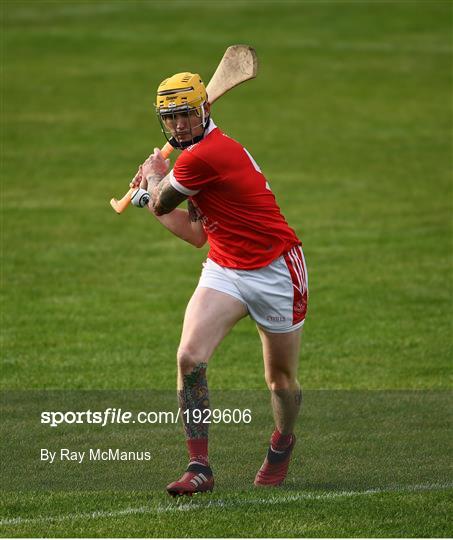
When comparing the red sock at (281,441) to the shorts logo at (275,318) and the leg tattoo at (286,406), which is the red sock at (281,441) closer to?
the leg tattoo at (286,406)

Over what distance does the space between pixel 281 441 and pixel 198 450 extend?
Answer: 71cm

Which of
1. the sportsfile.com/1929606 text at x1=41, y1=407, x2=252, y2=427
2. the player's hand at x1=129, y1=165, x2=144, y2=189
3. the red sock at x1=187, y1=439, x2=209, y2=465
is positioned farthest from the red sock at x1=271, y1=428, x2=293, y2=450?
the player's hand at x1=129, y1=165, x2=144, y2=189

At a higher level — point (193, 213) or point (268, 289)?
point (193, 213)

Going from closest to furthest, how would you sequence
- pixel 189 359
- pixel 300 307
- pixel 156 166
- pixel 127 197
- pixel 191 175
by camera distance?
pixel 189 359, pixel 191 175, pixel 300 307, pixel 156 166, pixel 127 197

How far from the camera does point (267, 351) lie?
8.12 m

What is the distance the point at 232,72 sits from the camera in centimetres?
886

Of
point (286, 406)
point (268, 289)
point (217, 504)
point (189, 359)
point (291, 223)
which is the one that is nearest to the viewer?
point (217, 504)

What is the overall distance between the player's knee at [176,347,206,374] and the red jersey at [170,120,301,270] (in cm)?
63

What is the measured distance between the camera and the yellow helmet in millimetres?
7922

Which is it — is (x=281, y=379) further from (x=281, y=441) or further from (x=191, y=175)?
(x=191, y=175)

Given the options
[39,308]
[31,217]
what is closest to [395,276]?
[39,308]

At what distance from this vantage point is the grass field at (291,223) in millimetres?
7855

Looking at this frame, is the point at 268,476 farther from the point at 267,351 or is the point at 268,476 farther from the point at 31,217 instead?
the point at 31,217

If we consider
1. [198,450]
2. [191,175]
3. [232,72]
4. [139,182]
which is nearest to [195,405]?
[198,450]
